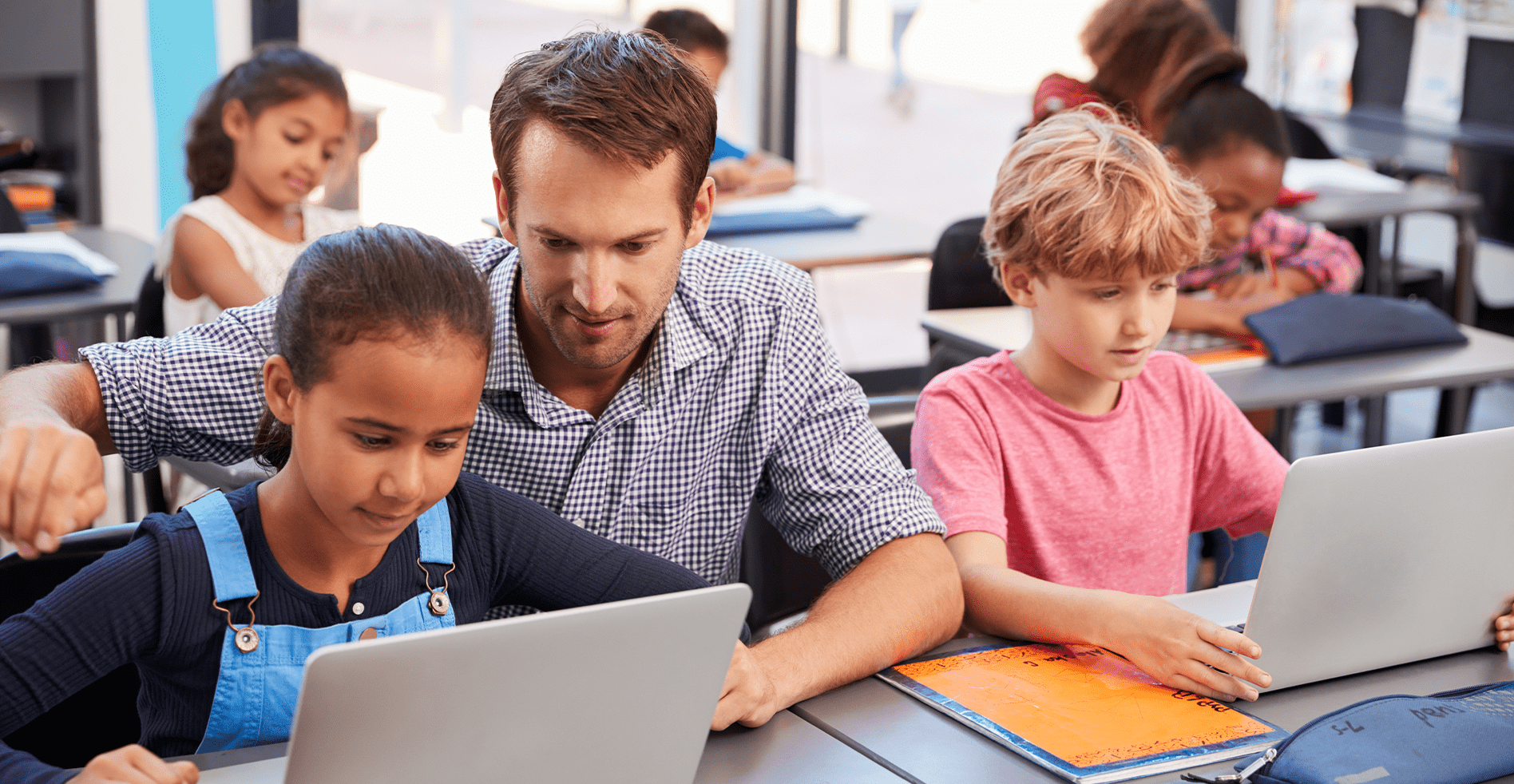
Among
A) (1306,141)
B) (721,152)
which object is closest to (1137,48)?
(721,152)

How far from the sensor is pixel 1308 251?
2730 millimetres

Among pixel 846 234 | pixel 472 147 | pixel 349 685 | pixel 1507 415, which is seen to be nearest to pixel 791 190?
pixel 846 234

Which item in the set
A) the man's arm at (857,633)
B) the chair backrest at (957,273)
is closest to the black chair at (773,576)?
the man's arm at (857,633)

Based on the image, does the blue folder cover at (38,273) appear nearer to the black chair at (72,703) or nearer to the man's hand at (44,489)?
the black chair at (72,703)

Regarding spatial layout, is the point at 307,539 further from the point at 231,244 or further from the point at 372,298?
the point at 231,244

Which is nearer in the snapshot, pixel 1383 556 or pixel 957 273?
pixel 1383 556

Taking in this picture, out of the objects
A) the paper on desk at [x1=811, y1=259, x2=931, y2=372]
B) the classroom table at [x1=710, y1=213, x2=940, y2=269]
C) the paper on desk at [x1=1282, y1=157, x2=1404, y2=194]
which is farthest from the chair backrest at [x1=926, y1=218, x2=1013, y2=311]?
the paper on desk at [x1=811, y1=259, x2=931, y2=372]

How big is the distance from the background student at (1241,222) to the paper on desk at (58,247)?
2.01 meters

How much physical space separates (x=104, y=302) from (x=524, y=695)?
2.02m

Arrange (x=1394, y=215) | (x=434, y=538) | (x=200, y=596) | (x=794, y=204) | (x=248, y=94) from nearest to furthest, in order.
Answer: (x=200, y=596) → (x=434, y=538) → (x=248, y=94) → (x=794, y=204) → (x=1394, y=215)

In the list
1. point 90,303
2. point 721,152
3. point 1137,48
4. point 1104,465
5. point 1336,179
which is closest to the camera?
point 1104,465

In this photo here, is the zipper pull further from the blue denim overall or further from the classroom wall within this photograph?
the classroom wall

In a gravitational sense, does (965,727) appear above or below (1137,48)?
below

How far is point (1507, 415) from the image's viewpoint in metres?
4.06
